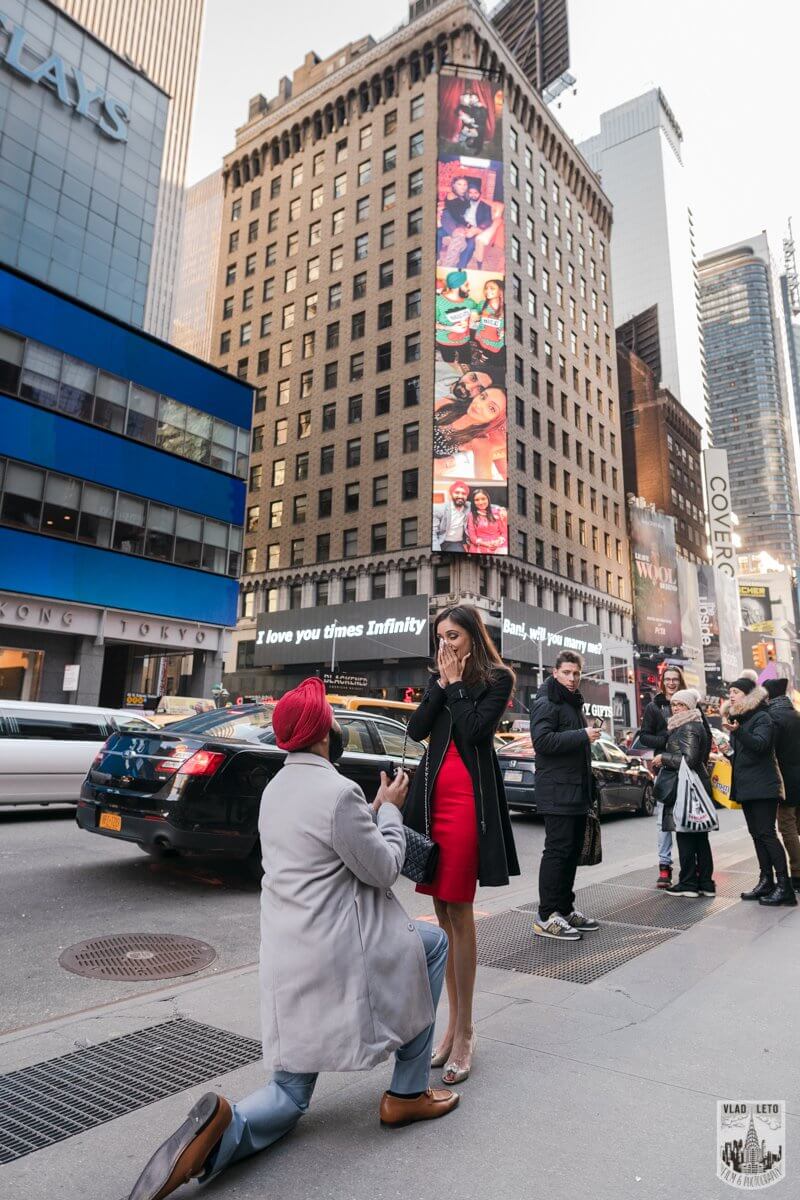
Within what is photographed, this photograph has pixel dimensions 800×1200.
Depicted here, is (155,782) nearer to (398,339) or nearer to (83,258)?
(83,258)

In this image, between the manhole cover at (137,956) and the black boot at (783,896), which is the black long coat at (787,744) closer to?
the black boot at (783,896)

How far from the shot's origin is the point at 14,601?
25.7 meters

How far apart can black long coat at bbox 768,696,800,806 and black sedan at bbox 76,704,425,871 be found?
4.84m

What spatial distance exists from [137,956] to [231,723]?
2.89m

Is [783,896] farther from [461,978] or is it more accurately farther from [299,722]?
[299,722]

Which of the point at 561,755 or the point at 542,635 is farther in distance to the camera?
the point at 542,635

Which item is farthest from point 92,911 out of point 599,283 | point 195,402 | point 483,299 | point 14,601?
point 599,283

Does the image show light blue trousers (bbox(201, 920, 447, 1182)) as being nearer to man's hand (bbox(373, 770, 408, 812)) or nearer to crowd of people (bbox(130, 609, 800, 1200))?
crowd of people (bbox(130, 609, 800, 1200))

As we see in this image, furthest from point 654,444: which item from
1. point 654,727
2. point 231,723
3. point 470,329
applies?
point 231,723

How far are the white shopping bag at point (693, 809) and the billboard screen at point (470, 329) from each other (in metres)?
37.3

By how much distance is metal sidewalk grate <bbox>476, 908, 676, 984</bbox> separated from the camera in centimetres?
520

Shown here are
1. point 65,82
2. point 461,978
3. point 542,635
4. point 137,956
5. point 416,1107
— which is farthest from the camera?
point 542,635

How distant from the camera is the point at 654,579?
220 feet

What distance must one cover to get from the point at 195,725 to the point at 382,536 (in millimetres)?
40095
